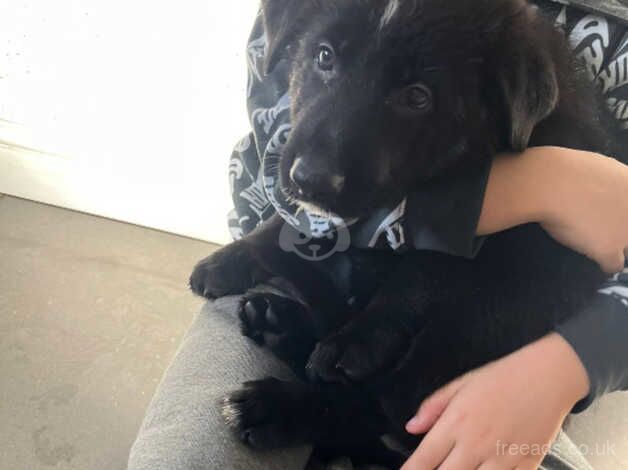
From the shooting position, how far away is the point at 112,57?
81.7 inches

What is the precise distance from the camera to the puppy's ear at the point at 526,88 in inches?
37.1

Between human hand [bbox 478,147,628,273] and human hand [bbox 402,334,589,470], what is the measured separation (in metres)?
0.17

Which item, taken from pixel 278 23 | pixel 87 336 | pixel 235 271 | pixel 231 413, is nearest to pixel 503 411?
pixel 231 413

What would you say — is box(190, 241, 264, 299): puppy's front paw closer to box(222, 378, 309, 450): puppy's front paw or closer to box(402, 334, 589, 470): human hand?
box(222, 378, 309, 450): puppy's front paw

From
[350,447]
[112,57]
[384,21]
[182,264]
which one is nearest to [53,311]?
[182,264]

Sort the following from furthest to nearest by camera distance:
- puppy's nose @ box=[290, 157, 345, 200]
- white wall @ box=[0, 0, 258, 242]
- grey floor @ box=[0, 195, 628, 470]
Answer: white wall @ box=[0, 0, 258, 242]
grey floor @ box=[0, 195, 628, 470]
puppy's nose @ box=[290, 157, 345, 200]

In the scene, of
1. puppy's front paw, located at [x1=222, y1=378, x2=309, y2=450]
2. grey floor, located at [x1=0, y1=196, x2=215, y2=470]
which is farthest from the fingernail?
grey floor, located at [x1=0, y1=196, x2=215, y2=470]

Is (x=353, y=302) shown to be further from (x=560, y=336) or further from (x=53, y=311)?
(x=53, y=311)

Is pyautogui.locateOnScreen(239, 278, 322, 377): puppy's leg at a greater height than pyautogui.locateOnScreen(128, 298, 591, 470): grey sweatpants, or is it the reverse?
pyautogui.locateOnScreen(239, 278, 322, 377): puppy's leg

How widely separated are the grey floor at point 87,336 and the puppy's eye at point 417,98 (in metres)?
0.96

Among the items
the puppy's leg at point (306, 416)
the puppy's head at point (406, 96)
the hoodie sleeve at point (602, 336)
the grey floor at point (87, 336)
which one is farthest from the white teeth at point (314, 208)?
the grey floor at point (87, 336)

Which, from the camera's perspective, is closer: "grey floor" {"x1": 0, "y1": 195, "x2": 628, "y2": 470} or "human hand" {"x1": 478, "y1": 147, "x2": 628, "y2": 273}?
"human hand" {"x1": 478, "y1": 147, "x2": 628, "y2": 273}

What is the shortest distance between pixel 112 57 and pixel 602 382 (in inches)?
65.8

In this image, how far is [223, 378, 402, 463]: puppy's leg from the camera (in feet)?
3.36
